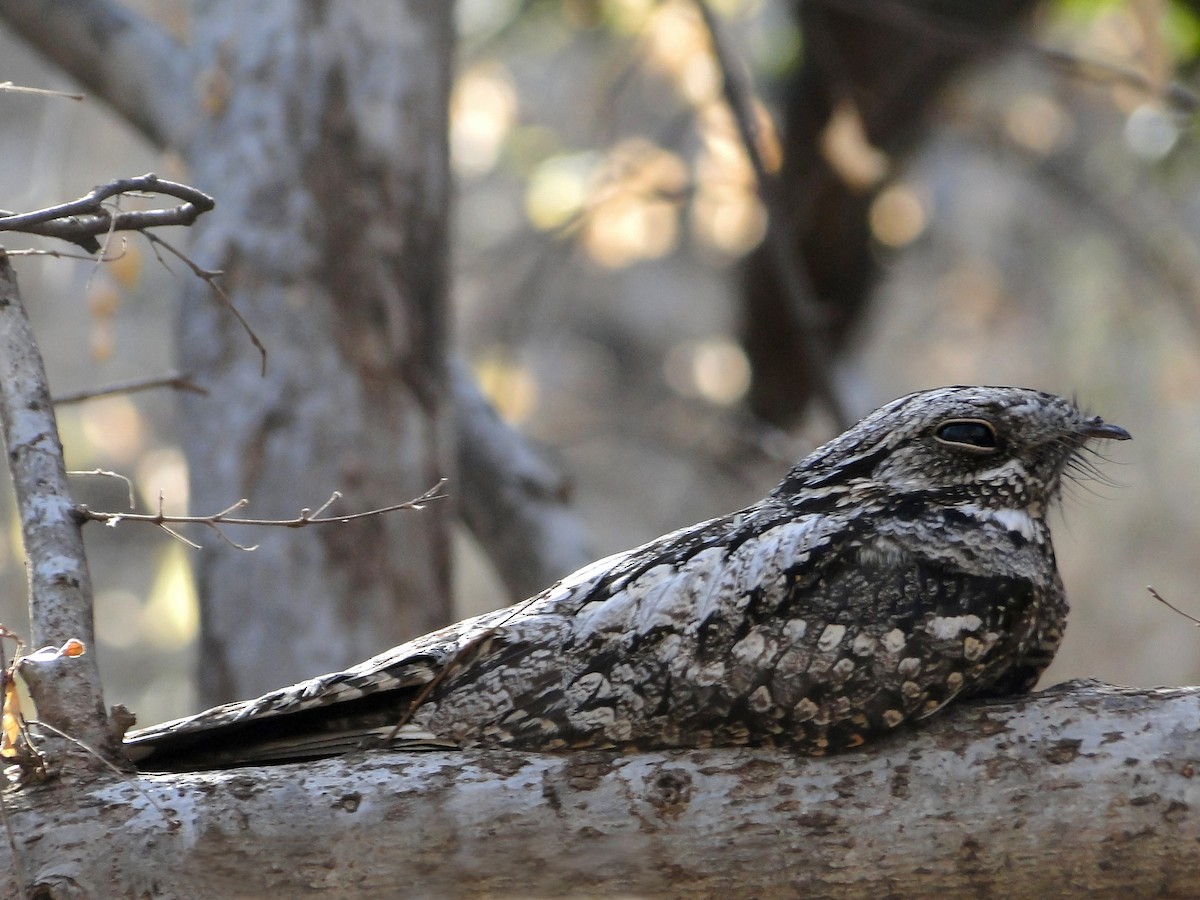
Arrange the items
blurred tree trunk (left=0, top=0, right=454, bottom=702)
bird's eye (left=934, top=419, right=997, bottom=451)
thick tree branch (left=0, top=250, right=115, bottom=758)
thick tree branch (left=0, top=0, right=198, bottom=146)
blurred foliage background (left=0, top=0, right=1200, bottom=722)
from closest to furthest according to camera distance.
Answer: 1. thick tree branch (left=0, top=250, right=115, bottom=758)
2. bird's eye (left=934, top=419, right=997, bottom=451)
3. blurred tree trunk (left=0, top=0, right=454, bottom=702)
4. thick tree branch (left=0, top=0, right=198, bottom=146)
5. blurred foliage background (left=0, top=0, right=1200, bottom=722)

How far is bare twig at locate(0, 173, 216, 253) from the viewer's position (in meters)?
1.97

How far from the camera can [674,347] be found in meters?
18.1

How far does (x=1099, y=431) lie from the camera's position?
250cm

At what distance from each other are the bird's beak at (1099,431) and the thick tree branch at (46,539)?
176cm

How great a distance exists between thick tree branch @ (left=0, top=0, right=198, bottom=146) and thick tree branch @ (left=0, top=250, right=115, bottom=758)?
8.01ft

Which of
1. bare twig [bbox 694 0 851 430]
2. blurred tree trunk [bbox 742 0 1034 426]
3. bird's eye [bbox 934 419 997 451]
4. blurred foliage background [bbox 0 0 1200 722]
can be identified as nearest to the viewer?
bird's eye [bbox 934 419 997 451]

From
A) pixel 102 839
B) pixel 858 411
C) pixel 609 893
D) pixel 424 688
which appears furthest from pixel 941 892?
pixel 858 411

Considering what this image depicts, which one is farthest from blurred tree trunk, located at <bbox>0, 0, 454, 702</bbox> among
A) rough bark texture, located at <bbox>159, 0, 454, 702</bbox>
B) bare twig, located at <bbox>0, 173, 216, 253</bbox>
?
bare twig, located at <bbox>0, 173, 216, 253</bbox>

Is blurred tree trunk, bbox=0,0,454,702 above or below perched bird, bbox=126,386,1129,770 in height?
above

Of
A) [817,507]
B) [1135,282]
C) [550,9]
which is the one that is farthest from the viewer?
[1135,282]

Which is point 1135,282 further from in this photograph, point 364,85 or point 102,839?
point 102,839

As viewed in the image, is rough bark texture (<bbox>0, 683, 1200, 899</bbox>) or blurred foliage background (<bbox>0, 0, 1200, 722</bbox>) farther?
blurred foliage background (<bbox>0, 0, 1200, 722</bbox>)

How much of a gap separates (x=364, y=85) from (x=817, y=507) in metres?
2.33

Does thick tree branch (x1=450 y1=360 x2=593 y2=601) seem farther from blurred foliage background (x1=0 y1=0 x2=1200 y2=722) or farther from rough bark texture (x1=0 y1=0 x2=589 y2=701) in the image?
blurred foliage background (x1=0 y1=0 x2=1200 y2=722)
